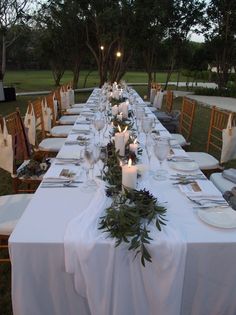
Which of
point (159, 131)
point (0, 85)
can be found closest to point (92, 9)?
point (0, 85)

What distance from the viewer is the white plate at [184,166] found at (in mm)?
2466

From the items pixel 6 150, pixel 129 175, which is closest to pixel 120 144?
pixel 129 175

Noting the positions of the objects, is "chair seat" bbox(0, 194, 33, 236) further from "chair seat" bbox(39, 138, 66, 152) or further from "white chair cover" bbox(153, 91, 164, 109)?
"white chair cover" bbox(153, 91, 164, 109)

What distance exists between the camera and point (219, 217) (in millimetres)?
1740

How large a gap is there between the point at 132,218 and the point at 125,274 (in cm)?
24

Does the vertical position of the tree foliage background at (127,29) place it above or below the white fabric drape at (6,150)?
above

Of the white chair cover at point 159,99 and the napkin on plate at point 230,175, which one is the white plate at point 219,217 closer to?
the napkin on plate at point 230,175

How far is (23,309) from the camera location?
1.62 meters

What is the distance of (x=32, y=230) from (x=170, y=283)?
66cm

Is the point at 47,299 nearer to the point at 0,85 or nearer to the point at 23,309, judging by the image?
Answer: the point at 23,309

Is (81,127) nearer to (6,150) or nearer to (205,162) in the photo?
(6,150)

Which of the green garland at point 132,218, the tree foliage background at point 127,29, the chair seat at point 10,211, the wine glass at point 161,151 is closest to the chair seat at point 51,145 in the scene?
the chair seat at point 10,211

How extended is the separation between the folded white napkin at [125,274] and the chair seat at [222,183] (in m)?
1.51

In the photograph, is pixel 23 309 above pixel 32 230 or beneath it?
beneath
